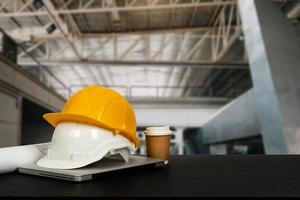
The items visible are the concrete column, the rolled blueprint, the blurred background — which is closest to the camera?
the rolled blueprint

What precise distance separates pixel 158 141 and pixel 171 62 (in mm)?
10235

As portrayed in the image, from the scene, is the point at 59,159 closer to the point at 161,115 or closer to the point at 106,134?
the point at 106,134

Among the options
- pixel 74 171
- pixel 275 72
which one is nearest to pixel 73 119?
pixel 74 171

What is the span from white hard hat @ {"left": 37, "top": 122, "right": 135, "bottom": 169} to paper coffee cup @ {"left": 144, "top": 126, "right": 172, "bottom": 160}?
0.29m

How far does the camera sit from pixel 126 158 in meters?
1.33

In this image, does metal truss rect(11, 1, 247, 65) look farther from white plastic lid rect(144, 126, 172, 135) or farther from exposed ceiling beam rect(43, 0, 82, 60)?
white plastic lid rect(144, 126, 172, 135)

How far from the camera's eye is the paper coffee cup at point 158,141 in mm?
1468

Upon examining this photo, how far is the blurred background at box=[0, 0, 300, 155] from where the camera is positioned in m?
4.98

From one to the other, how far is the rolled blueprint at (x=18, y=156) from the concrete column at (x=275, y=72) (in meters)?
4.26

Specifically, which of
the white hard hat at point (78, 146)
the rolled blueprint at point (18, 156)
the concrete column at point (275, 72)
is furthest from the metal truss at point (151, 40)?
the white hard hat at point (78, 146)

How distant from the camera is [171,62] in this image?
1151 centimetres

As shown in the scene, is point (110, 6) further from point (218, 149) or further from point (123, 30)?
point (218, 149)

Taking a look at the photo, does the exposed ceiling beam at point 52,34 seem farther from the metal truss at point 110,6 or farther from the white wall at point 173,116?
the white wall at point 173,116

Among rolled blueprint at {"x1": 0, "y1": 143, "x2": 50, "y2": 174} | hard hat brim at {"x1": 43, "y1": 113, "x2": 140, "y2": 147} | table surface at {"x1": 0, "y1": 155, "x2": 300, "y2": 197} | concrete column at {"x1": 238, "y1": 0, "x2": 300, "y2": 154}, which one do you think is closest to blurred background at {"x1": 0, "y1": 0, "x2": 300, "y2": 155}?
concrete column at {"x1": 238, "y1": 0, "x2": 300, "y2": 154}
